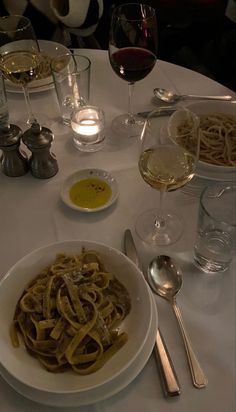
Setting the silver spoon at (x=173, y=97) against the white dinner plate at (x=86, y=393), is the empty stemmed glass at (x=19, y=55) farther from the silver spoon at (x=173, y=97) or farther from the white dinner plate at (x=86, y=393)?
the white dinner plate at (x=86, y=393)

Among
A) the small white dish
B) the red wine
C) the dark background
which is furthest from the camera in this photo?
the dark background

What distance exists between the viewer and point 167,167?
2.88ft

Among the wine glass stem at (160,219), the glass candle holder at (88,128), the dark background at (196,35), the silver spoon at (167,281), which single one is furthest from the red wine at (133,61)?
the dark background at (196,35)

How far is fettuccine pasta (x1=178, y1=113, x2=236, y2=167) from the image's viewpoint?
3.28 ft

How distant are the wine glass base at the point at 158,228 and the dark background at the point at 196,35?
1.51 metres

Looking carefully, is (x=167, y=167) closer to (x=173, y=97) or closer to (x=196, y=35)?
(x=173, y=97)

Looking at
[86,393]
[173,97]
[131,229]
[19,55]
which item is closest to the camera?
[86,393]

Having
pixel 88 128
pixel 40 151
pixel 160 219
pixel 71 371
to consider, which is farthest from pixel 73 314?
pixel 88 128

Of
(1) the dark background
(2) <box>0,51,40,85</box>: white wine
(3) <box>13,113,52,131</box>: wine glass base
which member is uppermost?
(2) <box>0,51,40,85</box>: white wine

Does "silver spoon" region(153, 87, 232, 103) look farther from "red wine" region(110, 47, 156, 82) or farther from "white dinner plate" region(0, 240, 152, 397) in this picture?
"white dinner plate" region(0, 240, 152, 397)

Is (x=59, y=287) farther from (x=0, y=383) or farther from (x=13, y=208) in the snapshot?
(x=13, y=208)

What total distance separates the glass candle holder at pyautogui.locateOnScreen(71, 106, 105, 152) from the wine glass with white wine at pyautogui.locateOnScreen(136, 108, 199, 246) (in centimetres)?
21

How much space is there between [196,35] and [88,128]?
1912 millimetres

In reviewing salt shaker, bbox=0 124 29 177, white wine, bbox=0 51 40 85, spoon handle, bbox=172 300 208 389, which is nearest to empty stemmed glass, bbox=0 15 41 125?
white wine, bbox=0 51 40 85
